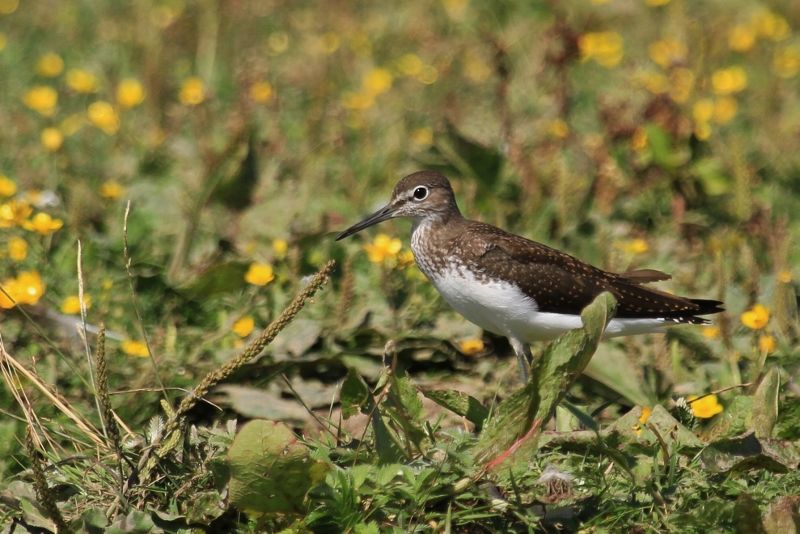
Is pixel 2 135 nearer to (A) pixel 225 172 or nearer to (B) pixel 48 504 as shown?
(A) pixel 225 172

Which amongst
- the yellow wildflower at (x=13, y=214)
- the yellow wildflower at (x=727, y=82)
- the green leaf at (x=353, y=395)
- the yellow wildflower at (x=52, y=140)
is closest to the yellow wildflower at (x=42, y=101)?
the yellow wildflower at (x=52, y=140)

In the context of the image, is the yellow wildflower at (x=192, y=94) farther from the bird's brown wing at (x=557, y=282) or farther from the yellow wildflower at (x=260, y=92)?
the bird's brown wing at (x=557, y=282)

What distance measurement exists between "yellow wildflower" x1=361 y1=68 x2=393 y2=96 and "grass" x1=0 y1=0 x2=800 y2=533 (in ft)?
0.08

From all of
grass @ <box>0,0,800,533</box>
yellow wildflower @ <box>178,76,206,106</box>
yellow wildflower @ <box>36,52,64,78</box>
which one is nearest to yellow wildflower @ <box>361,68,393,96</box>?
grass @ <box>0,0,800,533</box>

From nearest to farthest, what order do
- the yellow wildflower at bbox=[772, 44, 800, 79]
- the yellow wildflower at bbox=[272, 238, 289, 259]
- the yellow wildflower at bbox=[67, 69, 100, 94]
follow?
the yellow wildflower at bbox=[272, 238, 289, 259], the yellow wildflower at bbox=[67, 69, 100, 94], the yellow wildflower at bbox=[772, 44, 800, 79]

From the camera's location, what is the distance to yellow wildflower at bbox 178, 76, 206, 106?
8430 millimetres

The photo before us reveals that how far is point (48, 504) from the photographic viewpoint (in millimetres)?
3734

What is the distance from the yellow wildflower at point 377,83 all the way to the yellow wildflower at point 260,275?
362 cm

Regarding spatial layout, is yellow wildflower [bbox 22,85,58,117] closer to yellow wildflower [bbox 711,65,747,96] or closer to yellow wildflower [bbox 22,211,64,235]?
yellow wildflower [bbox 22,211,64,235]

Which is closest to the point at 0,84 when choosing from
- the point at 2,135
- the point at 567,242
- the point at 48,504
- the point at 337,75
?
the point at 2,135

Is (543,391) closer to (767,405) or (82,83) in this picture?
(767,405)

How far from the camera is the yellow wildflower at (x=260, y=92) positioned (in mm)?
8844

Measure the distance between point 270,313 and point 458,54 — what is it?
4.44m

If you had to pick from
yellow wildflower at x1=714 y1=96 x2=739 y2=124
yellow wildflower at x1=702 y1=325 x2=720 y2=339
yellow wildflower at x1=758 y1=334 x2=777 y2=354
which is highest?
yellow wildflower at x1=714 y1=96 x2=739 y2=124
